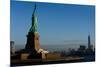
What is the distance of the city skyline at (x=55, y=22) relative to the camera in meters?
2.86

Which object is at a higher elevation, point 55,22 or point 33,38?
point 55,22

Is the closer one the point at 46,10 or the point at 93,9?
the point at 46,10

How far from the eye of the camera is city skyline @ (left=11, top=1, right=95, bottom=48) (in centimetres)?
286

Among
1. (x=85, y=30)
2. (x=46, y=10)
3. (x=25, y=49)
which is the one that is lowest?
(x=25, y=49)

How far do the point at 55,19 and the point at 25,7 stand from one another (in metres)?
0.37

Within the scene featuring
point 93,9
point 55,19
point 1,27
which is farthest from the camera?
point 93,9

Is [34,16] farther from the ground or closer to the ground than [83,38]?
farther from the ground

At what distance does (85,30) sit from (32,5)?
28.3 inches

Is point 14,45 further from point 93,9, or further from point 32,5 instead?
point 93,9

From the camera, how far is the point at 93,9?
318 cm

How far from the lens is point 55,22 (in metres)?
2.99

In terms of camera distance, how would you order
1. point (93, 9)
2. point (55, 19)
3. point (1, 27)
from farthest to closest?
point (93, 9) → point (55, 19) → point (1, 27)

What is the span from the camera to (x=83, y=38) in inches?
123
